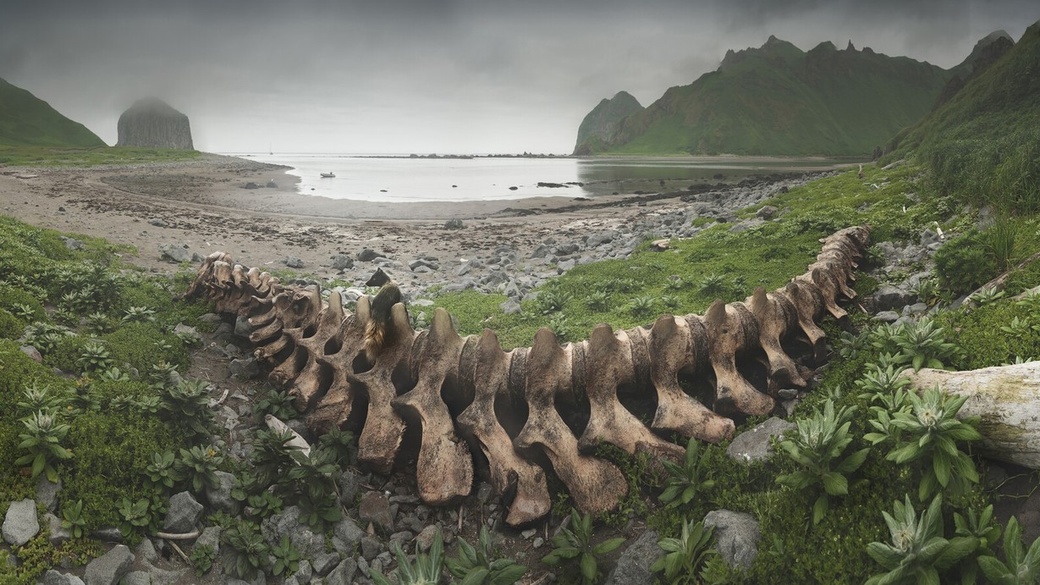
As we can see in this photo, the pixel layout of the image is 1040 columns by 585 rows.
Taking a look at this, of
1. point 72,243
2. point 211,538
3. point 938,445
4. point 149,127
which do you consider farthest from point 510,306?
point 149,127

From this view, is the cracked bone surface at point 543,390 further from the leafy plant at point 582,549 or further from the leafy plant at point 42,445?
the leafy plant at point 42,445

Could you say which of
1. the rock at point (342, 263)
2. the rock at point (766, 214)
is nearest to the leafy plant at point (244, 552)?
the rock at point (342, 263)

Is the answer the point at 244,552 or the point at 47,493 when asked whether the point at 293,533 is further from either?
the point at 47,493

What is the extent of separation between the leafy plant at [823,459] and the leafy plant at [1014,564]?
0.81m

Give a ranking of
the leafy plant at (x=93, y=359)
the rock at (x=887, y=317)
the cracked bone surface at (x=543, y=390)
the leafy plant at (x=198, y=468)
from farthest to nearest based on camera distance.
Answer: the rock at (x=887, y=317)
the leafy plant at (x=93, y=359)
the cracked bone surface at (x=543, y=390)
the leafy plant at (x=198, y=468)

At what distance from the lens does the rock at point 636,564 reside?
3.81 m

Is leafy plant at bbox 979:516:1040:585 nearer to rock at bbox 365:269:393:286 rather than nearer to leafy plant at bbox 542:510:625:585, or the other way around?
leafy plant at bbox 542:510:625:585

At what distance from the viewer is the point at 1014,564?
2525mm

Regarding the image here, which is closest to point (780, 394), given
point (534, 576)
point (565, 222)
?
point (534, 576)

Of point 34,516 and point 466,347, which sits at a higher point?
point 466,347

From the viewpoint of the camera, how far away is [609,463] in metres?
4.61

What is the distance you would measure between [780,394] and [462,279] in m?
10.0

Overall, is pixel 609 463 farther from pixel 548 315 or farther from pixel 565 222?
pixel 565 222

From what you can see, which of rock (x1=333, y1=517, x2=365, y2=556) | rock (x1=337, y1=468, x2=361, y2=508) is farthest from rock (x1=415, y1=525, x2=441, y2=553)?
rock (x1=337, y1=468, x2=361, y2=508)
